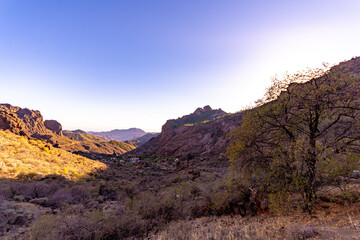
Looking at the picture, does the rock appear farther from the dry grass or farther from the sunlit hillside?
the sunlit hillside

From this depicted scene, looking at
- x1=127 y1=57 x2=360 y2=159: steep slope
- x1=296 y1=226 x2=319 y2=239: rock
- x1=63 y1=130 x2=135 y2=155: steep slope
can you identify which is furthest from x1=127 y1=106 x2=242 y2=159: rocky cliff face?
x1=63 y1=130 x2=135 y2=155: steep slope

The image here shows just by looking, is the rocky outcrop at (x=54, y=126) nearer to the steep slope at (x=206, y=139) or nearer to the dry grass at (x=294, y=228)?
the steep slope at (x=206, y=139)

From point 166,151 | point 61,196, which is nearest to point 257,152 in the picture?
point 61,196

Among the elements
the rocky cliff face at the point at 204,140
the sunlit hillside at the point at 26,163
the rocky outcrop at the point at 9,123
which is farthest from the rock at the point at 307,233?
the rocky outcrop at the point at 9,123

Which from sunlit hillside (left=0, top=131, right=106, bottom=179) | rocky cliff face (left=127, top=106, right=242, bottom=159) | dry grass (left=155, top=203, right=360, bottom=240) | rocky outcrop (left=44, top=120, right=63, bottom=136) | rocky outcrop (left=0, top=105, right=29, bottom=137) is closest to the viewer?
dry grass (left=155, top=203, right=360, bottom=240)

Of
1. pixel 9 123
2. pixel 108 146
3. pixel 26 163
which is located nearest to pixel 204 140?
pixel 26 163

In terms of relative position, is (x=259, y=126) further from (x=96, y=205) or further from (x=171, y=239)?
(x=96, y=205)

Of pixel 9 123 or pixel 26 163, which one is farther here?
pixel 9 123

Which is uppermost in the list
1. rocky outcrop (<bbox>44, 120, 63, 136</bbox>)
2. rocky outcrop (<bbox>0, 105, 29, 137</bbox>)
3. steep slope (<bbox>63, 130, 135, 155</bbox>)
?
rocky outcrop (<bbox>44, 120, 63, 136</bbox>)

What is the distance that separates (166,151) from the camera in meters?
49.3

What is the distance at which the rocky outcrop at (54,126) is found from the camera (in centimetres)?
10775

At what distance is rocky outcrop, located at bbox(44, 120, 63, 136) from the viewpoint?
354 feet

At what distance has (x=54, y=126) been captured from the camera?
11038 centimetres

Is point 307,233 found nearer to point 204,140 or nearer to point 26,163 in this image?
point 26,163
